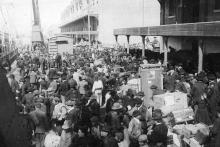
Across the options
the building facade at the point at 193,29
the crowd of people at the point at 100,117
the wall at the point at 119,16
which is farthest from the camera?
the wall at the point at 119,16

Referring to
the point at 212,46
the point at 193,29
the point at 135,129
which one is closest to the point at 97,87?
the point at 135,129

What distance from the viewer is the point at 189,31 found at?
14.2 meters

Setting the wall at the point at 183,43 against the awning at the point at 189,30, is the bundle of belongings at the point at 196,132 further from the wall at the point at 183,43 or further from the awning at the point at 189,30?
the wall at the point at 183,43

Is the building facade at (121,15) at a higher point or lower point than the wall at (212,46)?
higher

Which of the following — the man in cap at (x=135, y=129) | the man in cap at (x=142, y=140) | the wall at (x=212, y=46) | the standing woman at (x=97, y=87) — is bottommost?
the man in cap at (x=142, y=140)

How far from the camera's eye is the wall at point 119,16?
4266 cm

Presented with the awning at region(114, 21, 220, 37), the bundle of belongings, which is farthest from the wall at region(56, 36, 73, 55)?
the bundle of belongings

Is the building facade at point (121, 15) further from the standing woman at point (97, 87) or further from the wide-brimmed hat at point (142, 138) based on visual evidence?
the wide-brimmed hat at point (142, 138)

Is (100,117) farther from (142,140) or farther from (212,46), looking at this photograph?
(212,46)

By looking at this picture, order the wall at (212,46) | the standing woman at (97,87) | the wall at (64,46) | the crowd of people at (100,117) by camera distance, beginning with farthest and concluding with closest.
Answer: the wall at (64,46)
the wall at (212,46)
the standing woman at (97,87)
the crowd of people at (100,117)

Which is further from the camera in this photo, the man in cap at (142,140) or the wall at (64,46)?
the wall at (64,46)

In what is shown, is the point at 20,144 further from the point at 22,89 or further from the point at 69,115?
the point at 22,89

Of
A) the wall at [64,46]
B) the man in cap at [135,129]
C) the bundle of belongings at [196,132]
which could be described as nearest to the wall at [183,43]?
the wall at [64,46]

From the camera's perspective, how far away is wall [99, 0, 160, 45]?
140 ft
